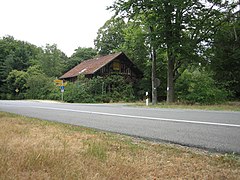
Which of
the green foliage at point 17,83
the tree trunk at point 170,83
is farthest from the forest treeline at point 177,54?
the green foliage at point 17,83

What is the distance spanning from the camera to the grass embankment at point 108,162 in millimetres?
3092

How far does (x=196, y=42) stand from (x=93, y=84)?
15923mm

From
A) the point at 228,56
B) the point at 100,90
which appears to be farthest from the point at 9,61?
the point at 228,56

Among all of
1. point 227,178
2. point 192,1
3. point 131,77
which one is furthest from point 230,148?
point 131,77

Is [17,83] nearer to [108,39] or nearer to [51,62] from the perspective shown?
[51,62]

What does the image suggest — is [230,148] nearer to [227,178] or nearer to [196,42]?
[227,178]

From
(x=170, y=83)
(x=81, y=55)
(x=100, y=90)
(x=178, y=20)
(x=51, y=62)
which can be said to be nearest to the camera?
(x=178, y=20)

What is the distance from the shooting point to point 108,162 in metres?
3.66

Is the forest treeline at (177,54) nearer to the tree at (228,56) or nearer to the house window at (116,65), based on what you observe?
the tree at (228,56)

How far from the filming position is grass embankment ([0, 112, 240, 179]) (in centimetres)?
309

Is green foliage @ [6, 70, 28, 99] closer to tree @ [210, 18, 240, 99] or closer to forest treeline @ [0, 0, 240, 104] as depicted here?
forest treeline @ [0, 0, 240, 104]

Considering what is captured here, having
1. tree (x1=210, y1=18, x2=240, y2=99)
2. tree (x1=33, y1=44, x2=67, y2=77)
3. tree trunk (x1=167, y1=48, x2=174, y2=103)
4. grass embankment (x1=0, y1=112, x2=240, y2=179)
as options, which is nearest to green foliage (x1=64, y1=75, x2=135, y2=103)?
tree trunk (x1=167, y1=48, x2=174, y2=103)

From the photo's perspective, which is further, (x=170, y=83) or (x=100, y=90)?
(x=100, y=90)

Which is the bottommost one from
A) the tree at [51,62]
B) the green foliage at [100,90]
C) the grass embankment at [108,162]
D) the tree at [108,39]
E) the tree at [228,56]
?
the grass embankment at [108,162]
